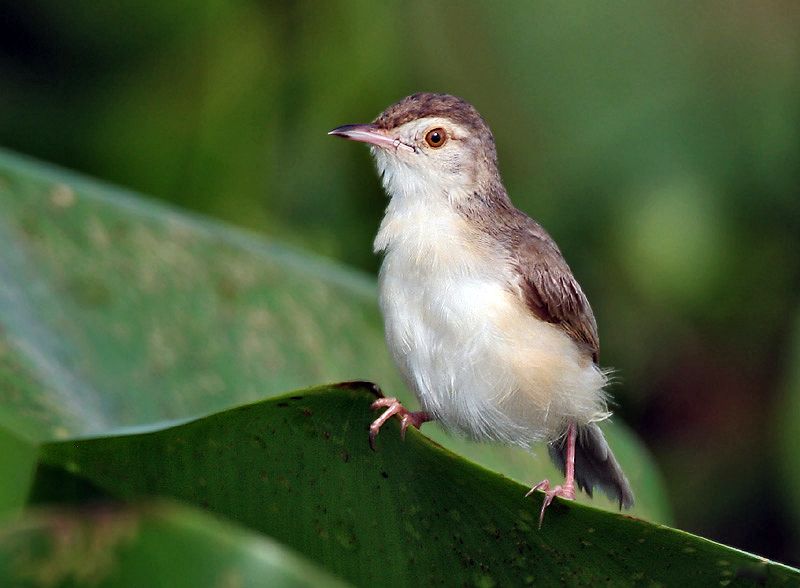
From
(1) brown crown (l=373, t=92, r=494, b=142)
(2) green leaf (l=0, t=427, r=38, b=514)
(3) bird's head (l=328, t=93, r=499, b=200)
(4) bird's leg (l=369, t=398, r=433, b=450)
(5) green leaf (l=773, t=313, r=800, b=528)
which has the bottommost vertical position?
(5) green leaf (l=773, t=313, r=800, b=528)

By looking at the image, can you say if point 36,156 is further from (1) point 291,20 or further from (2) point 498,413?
(2) point 498,413

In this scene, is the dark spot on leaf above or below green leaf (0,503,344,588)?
above

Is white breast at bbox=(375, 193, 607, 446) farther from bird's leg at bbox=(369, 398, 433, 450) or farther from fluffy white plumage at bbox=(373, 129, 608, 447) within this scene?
bird's leg at bbox=(369, 398, 433, 450)

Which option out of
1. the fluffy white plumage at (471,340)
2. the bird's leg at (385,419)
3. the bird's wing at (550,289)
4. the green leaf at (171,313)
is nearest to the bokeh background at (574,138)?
the green leaf at (171,313)

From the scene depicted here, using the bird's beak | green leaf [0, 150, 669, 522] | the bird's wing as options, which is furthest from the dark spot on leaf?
green leaf [0, 150, 669, 522]

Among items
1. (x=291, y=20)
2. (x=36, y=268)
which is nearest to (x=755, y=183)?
(x=291, y=20)

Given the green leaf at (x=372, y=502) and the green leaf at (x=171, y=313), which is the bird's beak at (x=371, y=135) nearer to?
the green leaf at (x=171, y=313)

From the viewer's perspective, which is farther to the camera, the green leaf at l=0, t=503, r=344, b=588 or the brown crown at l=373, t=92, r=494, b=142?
the brown crown at l=373, t=92, r=494, b=142
